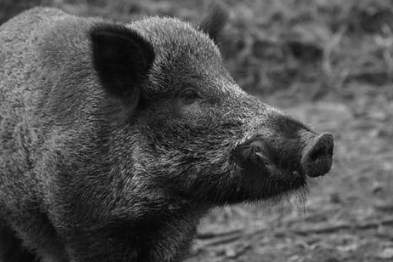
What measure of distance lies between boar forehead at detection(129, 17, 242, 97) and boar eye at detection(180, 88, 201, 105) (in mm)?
33

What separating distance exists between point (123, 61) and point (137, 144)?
18.5 inches

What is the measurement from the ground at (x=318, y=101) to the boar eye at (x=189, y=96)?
70 centimetres

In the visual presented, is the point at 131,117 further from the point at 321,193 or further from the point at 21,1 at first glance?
the point at 21,1

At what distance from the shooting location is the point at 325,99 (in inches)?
360

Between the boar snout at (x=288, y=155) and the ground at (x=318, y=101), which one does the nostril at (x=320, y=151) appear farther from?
the ground at (x=318, y=101)

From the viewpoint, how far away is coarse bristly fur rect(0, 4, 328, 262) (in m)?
4.16

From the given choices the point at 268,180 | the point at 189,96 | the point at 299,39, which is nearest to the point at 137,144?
the point at 189,96

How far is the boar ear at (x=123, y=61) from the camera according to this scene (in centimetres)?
420

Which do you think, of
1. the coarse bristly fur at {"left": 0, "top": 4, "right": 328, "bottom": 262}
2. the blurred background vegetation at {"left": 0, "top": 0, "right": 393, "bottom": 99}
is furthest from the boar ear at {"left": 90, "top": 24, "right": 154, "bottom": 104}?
the blurred background vegetation at {"left": 0, "top": 0, "right": 393, "bottom": 99}

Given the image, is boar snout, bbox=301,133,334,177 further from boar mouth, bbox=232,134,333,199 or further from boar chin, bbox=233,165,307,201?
boar chin, bbox=233,165,307,201

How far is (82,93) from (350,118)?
4.62 metres

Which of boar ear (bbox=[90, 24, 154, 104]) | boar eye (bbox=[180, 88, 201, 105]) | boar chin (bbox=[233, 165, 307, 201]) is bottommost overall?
boar chin (bbox=[233, 165, 307, 201])

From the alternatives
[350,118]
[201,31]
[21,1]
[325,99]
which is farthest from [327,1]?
[201,31]

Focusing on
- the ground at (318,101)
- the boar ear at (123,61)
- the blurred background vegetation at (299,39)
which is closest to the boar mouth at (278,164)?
the ground at (318,101)
